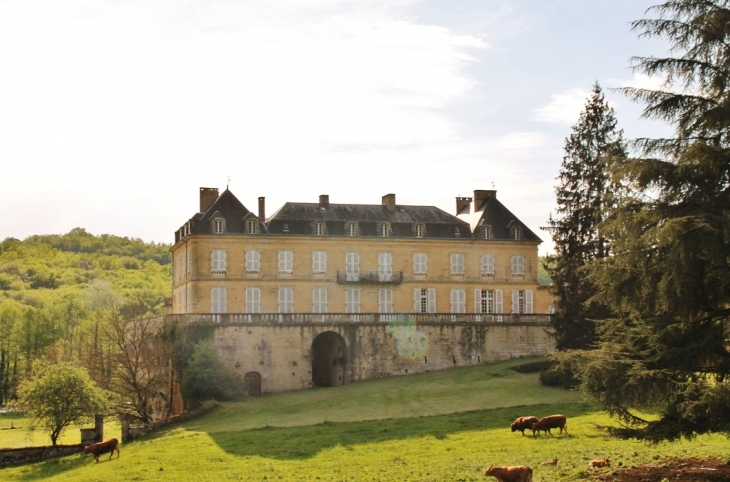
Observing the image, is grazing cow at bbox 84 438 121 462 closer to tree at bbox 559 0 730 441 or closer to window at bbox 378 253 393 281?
tree at bbox 559 0 730 441

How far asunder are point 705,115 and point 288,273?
31739 millimetres

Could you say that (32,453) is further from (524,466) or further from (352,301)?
(352,301)

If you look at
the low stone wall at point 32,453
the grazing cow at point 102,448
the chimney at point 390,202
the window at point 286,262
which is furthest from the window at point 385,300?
the grazing cow at point 102,448

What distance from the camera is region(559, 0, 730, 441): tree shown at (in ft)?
46.8

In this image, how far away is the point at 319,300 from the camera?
45.2m

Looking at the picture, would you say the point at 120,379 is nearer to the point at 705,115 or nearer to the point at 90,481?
the point at 90,481

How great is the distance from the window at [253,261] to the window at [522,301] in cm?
1372

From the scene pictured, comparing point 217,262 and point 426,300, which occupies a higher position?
point 217,262

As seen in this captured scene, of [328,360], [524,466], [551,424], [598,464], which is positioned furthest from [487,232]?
[524,466]

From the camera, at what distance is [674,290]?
47.1 ft

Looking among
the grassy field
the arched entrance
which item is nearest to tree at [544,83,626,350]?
the grassy field

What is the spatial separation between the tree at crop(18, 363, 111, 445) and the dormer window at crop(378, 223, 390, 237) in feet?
62.4

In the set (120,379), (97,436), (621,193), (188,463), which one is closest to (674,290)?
(621,193)

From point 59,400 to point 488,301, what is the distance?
23765 millimetres
